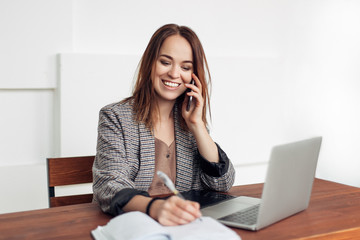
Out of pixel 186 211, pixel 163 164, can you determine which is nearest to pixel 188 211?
Result: pixel 186 211

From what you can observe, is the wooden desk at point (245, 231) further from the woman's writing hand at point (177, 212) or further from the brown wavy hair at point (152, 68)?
the brown wavy hair at point (152, 68)

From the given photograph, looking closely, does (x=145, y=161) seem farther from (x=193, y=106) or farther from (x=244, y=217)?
(x=244, y=217)

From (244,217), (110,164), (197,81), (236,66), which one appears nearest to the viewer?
(244,217)

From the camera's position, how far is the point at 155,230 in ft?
3.44

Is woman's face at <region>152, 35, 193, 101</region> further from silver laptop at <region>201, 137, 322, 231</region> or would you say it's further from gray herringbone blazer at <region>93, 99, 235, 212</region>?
silver laptop at <region>201, 137, 322, 231</region>

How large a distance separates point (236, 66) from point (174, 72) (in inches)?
64.7

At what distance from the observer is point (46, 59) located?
8.77ft

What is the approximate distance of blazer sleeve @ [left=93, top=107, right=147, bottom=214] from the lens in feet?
4.58

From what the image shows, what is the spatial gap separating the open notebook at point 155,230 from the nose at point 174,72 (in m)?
0.71

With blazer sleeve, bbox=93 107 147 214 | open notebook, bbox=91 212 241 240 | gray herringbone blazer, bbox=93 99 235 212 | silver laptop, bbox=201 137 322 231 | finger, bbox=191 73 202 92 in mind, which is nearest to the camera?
open notebook, bbox=91 212 241 240

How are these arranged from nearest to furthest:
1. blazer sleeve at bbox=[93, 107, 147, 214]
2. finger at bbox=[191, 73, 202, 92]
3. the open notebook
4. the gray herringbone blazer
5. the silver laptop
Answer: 1. the open notebook
2. the silver laptop
3. blazer sleeve at bbox=[93, 107, 147, 214]
4. the gray herringbone blazer
5. finger at bbox=[191, 73, 202, 92]

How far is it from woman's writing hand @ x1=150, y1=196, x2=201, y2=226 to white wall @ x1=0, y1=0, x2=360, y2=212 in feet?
5.76

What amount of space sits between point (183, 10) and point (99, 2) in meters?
0.62

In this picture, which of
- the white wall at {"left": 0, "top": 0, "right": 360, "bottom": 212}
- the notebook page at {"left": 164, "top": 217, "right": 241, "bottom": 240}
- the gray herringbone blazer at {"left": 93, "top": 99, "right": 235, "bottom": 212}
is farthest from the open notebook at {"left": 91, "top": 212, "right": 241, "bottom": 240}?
the white wall at {"left": 0, "top": 0, "right": 360, "bottom": 212}
